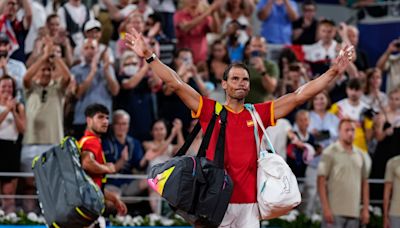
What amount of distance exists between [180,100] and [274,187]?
7417 millimetres

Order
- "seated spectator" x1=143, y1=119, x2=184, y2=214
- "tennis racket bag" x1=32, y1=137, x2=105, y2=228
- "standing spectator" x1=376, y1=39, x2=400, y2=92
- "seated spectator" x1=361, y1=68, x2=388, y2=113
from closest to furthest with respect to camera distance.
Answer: "tennis racket bag" x1=32, y1=137, x2=105, y2=228 < "seated spectator" x1=143, y1=119, x2=184, y2=214 < "seated spectator" x1=361, y1=68, x2=388, y2=113 < "standing spectator" x1=376, y1=39, x2=400, y2=92

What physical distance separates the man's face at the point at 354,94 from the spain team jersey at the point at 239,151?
7344 millimetres

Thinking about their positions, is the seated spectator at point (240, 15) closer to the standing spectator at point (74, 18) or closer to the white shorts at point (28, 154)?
the standing spectator at point (74, 18)

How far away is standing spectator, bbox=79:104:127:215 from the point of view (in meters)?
12.0

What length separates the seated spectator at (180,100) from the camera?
17.1 metres

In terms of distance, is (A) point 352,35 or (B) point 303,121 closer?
(B) point 303,121

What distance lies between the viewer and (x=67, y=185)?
11.9m

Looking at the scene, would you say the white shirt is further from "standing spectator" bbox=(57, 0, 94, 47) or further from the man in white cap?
"standing spectator" bbox=(57, 0, 94, 47)

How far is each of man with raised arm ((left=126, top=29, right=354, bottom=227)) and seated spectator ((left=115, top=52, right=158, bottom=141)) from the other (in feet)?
20.0

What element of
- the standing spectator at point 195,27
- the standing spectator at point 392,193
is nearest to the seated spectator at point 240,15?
the standing spectator at point 195,27

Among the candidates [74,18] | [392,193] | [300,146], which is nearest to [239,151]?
[300,146]

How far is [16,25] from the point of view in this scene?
16500mm

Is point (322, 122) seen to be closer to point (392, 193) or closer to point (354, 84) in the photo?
point (354, 84)

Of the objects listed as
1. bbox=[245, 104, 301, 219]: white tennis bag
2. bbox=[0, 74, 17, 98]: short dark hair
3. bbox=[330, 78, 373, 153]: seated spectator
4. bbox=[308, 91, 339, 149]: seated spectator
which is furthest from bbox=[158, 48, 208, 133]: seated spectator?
bbox=[245, 104, 301, 219]: white tennis bag
